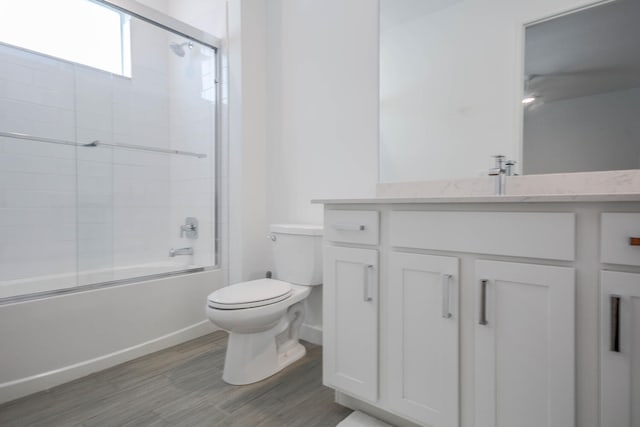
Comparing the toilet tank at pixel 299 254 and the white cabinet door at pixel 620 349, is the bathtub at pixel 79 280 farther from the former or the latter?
the white cabinet door at pixel 620 349

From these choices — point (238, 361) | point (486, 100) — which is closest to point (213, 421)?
point (238, 361)

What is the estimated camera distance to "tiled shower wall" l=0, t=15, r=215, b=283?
1.91 meters

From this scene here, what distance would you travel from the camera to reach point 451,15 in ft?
4.91

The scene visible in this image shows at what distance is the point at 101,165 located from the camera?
2146mm

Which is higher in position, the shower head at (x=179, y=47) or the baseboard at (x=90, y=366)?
the shower head at (x=179, y=47)

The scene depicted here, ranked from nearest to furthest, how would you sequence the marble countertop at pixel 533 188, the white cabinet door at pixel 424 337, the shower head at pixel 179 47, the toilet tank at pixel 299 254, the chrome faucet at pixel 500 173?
the marble countertop at pixel 533 188, the white cabinet door at pixel 424 337, the chrome faucet at pixel 500 173, the toilet tank at pixel 299 254, the shower head at pixel 179 47

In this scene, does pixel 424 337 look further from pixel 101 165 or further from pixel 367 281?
pixel 101 165

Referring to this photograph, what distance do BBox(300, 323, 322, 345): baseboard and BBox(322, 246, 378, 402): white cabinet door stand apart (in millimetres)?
683

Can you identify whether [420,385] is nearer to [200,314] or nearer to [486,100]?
[486,100]

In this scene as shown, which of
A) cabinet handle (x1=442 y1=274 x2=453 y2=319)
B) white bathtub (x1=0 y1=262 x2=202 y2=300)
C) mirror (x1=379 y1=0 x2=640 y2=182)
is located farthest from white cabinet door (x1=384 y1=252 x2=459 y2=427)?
white bathtub (x1=0 y1=262 x2=202 y2=300)

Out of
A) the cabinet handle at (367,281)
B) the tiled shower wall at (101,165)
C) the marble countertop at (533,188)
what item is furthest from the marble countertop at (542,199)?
the tiled shower wall at (101,165)

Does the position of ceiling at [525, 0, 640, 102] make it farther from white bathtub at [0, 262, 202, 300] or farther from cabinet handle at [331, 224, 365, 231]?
white bathtub at [0, 262, 202, 300]

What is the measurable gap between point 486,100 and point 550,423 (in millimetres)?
1193

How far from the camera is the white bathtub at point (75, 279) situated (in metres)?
1.62
